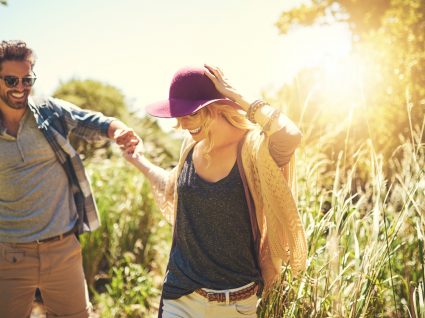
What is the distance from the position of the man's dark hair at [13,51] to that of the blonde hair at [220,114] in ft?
3.99

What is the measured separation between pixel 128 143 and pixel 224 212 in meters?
0.93

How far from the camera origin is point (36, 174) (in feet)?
8.43

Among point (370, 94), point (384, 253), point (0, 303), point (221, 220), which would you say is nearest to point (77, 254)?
point (0, 303)

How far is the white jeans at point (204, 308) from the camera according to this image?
6.29ft

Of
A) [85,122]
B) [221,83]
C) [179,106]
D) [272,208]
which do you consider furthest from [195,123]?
[85,122]

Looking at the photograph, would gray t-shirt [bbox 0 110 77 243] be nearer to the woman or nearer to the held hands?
the held hands

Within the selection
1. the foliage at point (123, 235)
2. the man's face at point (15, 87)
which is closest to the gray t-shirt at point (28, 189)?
the man's face at point (15, 87)

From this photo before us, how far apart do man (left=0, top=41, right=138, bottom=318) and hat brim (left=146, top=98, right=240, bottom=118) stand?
67 centimetres

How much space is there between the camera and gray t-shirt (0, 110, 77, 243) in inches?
98.7

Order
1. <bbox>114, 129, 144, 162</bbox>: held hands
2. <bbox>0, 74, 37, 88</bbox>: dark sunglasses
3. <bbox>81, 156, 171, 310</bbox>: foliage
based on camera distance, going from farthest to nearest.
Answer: <bbox>81, 156, 171, 310</bbox>: foliage, <bbox>114, 129, 144, 162</bbox>: held hands, <bbox>0, 74, 37, 88</bbox>: dark sunglasses

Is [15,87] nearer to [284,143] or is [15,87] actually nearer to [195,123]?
[195,123]

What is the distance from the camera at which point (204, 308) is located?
192 centimetres

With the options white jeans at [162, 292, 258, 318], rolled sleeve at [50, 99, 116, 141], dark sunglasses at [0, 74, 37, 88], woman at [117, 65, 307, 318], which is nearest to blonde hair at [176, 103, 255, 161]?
woman at [117, 65, 307, 318]

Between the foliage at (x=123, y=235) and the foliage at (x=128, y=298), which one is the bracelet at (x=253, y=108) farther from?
the foliage at (x=123, y=235)
